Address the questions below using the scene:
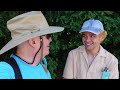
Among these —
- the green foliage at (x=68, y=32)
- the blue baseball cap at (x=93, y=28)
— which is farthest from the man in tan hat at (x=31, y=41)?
the green foliage at (x=68, y=32)

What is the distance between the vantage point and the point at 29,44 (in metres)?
1.82

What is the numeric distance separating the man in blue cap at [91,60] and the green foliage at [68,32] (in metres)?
0.95

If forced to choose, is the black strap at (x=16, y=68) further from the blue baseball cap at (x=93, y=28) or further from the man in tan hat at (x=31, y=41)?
the blue baseball cap at (x=93, y=28)

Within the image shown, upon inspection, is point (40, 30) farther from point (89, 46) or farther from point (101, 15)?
point (101, 15)

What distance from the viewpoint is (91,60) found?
7.93 feet

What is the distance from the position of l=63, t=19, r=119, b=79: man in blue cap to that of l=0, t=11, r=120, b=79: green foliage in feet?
3.12

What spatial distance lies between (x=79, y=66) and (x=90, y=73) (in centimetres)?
13

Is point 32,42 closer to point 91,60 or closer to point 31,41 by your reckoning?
point 31,41

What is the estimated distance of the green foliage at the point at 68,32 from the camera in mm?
3422

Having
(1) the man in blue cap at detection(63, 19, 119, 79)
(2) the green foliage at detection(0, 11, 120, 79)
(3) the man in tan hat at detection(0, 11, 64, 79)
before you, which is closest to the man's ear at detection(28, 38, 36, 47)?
(3) the man in tan hat at detection(0, 11, 64, 79)

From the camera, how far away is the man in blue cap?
7.70 feet

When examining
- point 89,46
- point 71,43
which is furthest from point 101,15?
point 89,46

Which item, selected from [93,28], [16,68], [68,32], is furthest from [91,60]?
[68,32]
